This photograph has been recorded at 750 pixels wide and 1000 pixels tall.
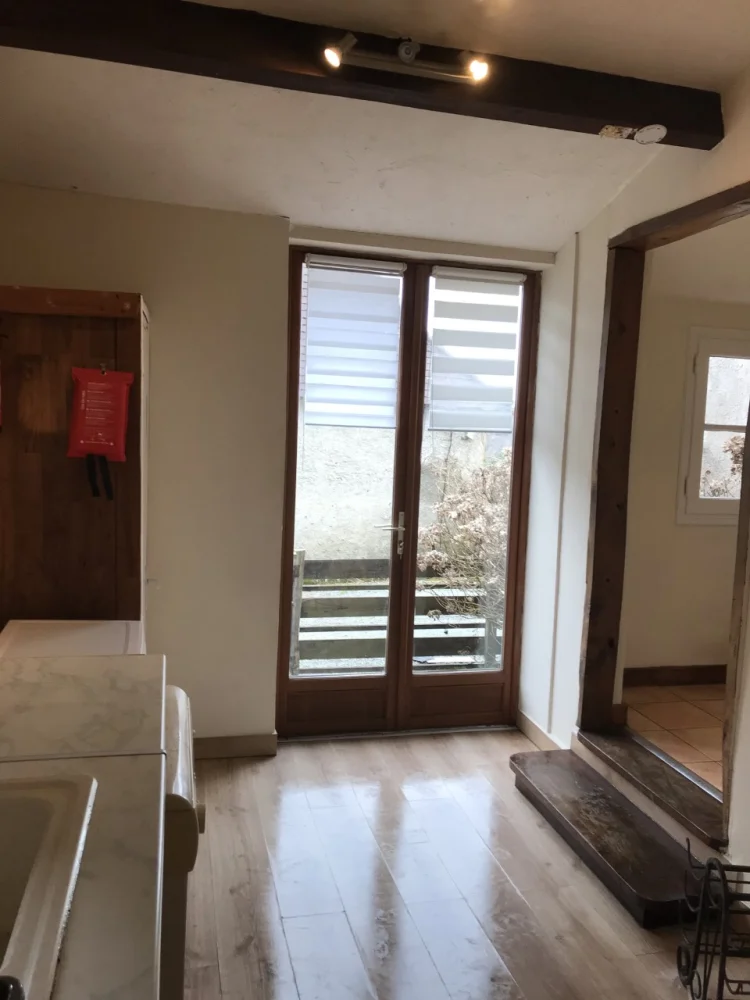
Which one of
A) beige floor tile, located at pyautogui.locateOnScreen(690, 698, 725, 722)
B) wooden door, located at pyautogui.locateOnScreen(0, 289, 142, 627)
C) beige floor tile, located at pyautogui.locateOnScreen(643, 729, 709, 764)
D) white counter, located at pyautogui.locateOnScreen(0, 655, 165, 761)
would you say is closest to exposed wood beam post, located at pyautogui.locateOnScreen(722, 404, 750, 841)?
beige floor tile, located at pyautogui.locateOnScreen(643, 729, 709, 764)

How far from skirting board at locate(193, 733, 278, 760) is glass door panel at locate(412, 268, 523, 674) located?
786 millimetres

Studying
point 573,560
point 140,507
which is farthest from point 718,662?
point 140,507

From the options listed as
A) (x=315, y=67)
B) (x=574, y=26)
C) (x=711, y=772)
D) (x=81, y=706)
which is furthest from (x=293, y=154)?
(x=711, y=772)

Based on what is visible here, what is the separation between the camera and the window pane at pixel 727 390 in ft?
13.3

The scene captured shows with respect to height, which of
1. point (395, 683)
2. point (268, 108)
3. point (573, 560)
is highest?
point (268, 108)

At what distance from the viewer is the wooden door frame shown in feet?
10.3

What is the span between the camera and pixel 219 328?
128 inches

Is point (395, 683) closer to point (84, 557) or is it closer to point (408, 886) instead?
point (408, 886)

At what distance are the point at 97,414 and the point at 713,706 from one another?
125 inches

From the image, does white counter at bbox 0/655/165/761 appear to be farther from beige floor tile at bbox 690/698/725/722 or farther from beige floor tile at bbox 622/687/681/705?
beige floor tile at bbox 690/698/725/722

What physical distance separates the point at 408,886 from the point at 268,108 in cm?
258

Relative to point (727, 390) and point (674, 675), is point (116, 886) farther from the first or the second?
point (727, 390)

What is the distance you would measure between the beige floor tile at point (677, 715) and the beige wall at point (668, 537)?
0.99 ft

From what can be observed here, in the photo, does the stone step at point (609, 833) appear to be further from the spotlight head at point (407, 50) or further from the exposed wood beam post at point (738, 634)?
the spotlight head at point (407, 50)
